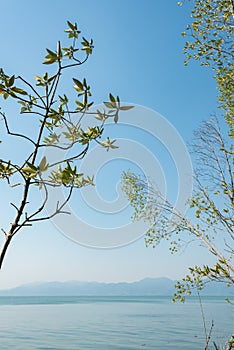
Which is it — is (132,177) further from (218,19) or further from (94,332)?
(94,332)

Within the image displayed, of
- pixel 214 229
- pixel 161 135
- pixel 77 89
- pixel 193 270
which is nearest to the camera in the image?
pixel 77 89

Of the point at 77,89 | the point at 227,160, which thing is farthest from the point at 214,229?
the point at 77,89

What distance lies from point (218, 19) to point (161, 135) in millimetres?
2238

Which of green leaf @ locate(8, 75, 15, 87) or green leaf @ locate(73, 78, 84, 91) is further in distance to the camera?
green leaf @ locate(73, 78, 84, 91)

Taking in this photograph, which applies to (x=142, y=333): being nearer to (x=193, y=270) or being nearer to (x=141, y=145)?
(x=141, y=145)

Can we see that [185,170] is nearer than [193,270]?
No

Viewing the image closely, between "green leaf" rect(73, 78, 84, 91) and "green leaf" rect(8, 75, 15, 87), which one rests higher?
"green leaf" rect(73, 78, 84, 91)

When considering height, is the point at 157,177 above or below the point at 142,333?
above

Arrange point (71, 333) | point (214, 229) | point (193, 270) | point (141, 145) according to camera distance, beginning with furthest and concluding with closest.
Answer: point (71, 333), point (141, 145), point (214, 229), point (193, 270)

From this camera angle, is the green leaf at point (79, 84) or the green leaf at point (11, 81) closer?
the green leaf at point (11, 81)

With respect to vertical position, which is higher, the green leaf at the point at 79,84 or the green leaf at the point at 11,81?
the green leaf at the point at 79,84

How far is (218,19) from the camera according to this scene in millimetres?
5414

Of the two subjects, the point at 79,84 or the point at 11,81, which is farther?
the point at 79,84

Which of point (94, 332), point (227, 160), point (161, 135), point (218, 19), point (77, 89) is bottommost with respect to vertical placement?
point (94, 332)
